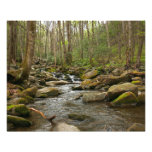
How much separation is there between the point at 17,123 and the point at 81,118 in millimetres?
1715

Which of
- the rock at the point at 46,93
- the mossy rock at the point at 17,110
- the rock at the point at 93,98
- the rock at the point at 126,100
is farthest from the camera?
the rock at the point at 46,93

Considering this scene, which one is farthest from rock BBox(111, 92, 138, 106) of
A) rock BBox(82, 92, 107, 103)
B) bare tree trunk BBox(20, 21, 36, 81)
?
bare tree trunk BBox(20, 21, 36, 81)

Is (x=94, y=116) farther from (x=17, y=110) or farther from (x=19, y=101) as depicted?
(x=19, y=101)

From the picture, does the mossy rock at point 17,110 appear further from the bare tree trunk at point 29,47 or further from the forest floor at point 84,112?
the bare tree trunk at point 29,47

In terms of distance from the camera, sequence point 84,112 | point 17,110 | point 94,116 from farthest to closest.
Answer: point 84,112 < point 94,116 < point 17,110

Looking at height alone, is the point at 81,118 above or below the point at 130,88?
below

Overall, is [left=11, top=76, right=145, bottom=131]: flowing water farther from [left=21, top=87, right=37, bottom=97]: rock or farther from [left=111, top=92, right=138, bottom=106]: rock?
[left=21, top=87, right=37, bottom=97]: rock

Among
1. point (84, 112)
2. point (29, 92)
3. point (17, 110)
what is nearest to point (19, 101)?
point (29, 92)

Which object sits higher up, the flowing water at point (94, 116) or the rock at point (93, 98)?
the rock at point (93, 98)

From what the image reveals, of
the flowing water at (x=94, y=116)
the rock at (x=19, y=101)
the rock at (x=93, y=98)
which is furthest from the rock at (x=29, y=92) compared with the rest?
the rock at (x=93, y=98)
